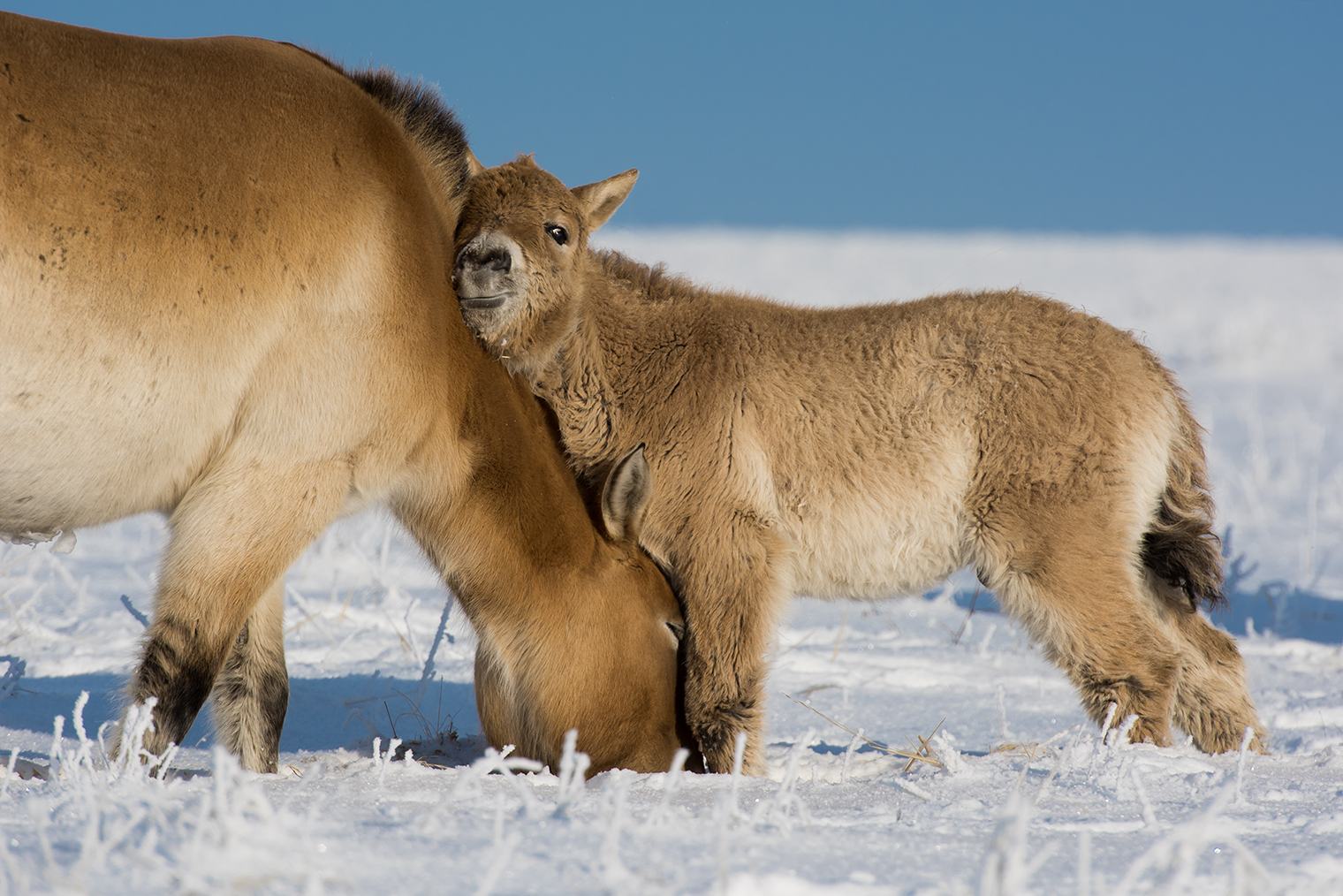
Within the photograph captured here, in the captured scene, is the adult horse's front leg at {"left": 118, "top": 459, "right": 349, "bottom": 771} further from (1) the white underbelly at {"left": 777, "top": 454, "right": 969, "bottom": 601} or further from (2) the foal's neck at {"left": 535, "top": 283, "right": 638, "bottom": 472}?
(1) the white underbelly at {"left": 777, "top": 454, "right": 969, "bottom": 601}

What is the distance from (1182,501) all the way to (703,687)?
2240 millimetres

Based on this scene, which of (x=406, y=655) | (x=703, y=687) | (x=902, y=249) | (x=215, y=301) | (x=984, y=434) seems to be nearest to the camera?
(x=215, y=301)

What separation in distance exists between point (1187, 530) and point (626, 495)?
242 centimetres

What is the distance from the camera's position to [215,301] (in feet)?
10.8

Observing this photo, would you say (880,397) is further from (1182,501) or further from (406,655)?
(406,655)

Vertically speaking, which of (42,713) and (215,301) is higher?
(215,301)

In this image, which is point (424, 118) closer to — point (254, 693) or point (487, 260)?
point (487, 260)

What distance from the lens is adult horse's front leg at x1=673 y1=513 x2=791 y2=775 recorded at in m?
4.10

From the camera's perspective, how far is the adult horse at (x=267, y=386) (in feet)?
10.2

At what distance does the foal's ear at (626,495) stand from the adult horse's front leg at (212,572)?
41.3 inches

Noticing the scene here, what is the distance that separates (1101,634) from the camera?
13.9ft

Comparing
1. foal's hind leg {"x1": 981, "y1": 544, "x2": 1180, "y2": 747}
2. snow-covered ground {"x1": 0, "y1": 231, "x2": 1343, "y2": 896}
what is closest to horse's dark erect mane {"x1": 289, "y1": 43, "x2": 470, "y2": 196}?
snow-covered ground {"x1": 0, "y1": 231, "x2": 1343, "y2": 896}

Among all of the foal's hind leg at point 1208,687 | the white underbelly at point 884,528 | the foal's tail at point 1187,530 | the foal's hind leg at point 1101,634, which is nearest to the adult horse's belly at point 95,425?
the white underbelly at point 884,528

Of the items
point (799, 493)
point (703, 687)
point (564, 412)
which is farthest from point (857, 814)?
point (564, 412)
